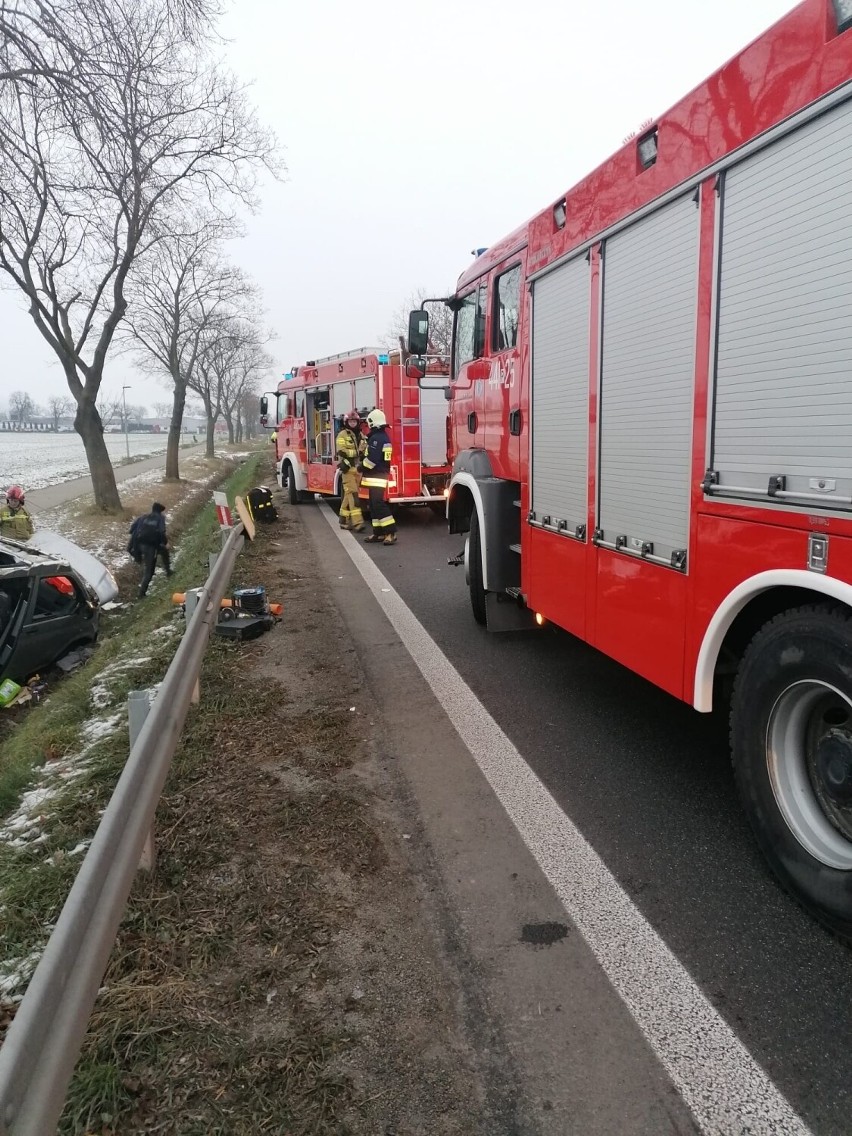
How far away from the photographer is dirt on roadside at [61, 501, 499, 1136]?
1.94 metres

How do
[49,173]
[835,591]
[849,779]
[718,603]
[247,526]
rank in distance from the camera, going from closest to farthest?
[835,591] → [849,779] → [718,603] → [49,173] → [247,526]

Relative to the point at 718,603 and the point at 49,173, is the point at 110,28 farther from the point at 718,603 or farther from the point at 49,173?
the point at 718,603

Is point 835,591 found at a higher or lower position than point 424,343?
lower

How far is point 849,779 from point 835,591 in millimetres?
675

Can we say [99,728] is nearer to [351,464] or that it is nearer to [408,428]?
[351,464]

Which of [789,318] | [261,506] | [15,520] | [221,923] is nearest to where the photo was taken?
[789,318]

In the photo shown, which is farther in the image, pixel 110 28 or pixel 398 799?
pixel 110 28

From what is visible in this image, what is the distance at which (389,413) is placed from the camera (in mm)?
13656

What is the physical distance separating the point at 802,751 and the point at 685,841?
2.31ft

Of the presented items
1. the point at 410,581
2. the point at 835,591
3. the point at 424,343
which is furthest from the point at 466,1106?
the point at 410,581

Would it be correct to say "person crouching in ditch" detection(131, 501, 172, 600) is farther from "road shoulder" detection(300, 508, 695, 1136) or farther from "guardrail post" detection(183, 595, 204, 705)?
"road shoulder" detection(300, 508, 695, 1136)

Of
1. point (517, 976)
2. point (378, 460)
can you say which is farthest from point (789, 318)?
point (378, 460)

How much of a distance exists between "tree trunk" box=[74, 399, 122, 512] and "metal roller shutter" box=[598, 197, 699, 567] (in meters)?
18.2

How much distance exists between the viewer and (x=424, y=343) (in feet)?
21.9
